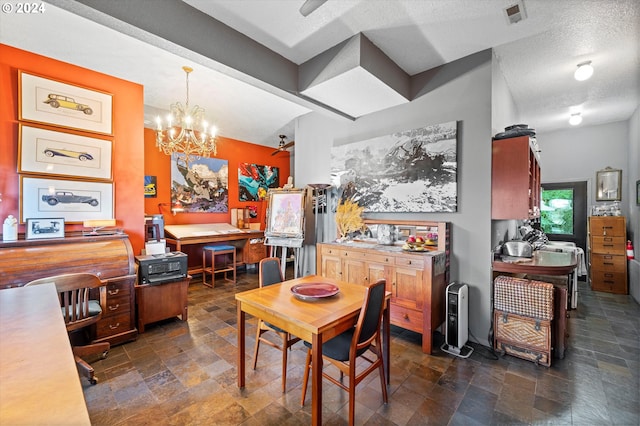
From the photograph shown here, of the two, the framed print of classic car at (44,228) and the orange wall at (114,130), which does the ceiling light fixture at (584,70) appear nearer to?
the orange wall at (114,130)

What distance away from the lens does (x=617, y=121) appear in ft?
16.5

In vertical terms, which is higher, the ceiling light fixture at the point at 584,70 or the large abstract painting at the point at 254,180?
the ceiling light fixture at the point at 584,70

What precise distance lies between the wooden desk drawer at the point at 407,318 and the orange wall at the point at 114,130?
330 cm

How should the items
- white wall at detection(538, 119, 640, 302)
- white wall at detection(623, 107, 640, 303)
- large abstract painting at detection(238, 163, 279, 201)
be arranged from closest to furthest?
1. white wall at detection(623, 107, 640, 303)
2. white wall at detection(538, 119, 640, 302)
3. large abstract painting at detection(238, 163, 279, 201)

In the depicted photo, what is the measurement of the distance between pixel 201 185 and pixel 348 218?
3478mm

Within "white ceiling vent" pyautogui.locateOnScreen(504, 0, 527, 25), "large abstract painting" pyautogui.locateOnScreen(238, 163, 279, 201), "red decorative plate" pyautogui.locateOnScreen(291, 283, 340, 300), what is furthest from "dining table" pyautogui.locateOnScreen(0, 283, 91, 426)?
"large abstract painting" pyautogui.locateOnScreen(238, 163, 279, 201)

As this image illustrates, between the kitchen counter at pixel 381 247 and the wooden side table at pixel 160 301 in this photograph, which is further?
the wooden side table at pixel 160 301

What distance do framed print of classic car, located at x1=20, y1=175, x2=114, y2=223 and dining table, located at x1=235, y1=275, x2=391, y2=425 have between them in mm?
2340

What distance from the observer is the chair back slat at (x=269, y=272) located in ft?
8.23

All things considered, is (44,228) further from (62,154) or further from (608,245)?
(608,245)

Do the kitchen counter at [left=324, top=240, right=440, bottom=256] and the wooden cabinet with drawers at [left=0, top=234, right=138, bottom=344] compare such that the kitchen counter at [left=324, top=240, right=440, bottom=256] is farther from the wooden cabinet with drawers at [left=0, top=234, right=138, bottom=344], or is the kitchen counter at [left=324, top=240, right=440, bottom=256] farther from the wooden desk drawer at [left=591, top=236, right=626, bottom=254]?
the wooden desk drawer at [left=591, top=236, right=626, bottom=254]

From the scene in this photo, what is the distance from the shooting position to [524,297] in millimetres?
2617

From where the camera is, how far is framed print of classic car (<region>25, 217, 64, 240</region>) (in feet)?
8.66

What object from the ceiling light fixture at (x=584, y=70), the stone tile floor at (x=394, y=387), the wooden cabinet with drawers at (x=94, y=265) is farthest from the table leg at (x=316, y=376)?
the ceiling light fixture at (x=584, y=70)
